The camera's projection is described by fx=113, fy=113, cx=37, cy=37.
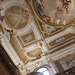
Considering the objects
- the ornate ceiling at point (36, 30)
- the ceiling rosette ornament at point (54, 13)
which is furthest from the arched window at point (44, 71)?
the ceiling rosette ornament at point (54, 13)

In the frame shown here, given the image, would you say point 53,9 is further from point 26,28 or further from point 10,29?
point 10,29

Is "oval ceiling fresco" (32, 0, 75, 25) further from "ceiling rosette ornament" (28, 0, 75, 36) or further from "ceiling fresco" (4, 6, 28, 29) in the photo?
"ceiling fresco" (4, 6, 28, 29)

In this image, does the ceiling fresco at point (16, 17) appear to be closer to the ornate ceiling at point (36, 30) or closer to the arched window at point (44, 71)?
the ornate ceiling at point (36, 30)

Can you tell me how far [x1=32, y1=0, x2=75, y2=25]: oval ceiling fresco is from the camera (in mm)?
8234

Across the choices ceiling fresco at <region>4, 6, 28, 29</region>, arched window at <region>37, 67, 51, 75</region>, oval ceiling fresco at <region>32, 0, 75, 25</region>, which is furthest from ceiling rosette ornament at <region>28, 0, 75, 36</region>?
Answer: arched window at <region>37, 67, 51, 75</region>

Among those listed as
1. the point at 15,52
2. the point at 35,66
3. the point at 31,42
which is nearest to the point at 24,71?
the point at 35,66

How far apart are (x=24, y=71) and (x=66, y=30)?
16.4 ft

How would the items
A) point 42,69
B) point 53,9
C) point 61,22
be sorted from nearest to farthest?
point 53,9 → point 61,22 → point 42,69

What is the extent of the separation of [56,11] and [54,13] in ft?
0.69

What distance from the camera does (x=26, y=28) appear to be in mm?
9102

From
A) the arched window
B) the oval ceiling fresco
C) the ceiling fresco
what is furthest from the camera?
the arched window

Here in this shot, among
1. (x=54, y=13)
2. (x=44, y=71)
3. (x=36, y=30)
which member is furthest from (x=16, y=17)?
(x=44, y=71)

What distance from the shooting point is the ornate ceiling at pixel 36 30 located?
8305 millimetres

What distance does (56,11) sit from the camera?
28.2ft
